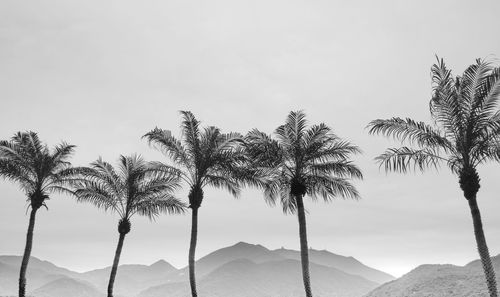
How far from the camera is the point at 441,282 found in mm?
78188

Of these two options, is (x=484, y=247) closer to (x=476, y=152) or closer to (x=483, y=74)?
(x=476, y=152)

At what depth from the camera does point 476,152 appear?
1819cm

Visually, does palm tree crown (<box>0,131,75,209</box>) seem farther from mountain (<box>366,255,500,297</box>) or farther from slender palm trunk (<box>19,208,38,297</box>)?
mountain (<box>366,255,500,297</box>)

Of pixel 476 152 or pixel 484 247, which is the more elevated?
pixel 476 152

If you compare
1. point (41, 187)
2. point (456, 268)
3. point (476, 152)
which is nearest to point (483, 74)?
point (476, 152)

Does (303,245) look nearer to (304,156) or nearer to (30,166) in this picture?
(304,156)

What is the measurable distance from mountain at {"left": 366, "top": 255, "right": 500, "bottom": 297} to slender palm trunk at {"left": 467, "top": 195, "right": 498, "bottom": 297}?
49473mm

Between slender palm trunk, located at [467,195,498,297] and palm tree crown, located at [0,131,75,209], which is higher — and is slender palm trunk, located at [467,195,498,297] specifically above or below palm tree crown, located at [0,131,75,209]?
below

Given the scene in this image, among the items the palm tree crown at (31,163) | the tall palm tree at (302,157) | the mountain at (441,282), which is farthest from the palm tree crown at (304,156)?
the mountain at (441,282)

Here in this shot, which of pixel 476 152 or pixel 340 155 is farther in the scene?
pixel 340 155

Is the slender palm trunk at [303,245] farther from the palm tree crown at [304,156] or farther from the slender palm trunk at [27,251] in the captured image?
the slender palm trunk at [27,251]

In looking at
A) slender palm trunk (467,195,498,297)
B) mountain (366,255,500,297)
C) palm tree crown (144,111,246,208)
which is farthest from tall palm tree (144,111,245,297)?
mountain (366,255,500,297)

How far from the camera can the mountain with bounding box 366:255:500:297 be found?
6821 centimetres

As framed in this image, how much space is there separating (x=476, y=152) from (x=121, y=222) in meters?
20.5
